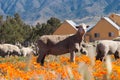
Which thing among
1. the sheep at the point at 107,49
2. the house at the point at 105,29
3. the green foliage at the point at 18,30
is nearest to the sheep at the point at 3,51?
the sheep at the point at 107,49

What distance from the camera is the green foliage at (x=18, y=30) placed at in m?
88.0

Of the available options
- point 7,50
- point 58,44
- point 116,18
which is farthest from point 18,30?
point 58,44

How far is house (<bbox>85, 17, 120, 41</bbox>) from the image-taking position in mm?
88500

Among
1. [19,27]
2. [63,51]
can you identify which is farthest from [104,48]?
[19,27]

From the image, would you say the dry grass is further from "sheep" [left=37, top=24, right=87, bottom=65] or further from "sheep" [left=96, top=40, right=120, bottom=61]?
"sheep" [left=96, top=40, right=120, bottom=61]

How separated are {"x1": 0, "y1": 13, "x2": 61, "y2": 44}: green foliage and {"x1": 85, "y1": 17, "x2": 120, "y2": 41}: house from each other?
1507 centimetres

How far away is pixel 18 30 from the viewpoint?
9344 cm

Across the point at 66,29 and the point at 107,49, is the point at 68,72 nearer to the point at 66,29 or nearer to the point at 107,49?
the point at 107,49

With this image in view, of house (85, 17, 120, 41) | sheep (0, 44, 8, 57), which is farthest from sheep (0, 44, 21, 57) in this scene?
house (85, 17, 120, 41)

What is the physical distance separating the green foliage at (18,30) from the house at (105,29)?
15.1 meters

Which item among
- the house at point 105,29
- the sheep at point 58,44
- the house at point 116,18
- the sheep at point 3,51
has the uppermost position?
the house at point 116,18

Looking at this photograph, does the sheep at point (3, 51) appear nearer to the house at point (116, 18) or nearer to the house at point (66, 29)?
the house at point (116, 18)

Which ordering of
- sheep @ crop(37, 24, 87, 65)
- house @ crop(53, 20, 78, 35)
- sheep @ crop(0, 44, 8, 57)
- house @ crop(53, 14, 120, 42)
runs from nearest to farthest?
sheep @ crop(37, 24, 87, 65) → sheep @ crop(0, 44, 8, 57) → house @ crop(53, 14, 120, 42) → house @ crop(53, 20, 78, 35)

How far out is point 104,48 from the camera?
16.2m
